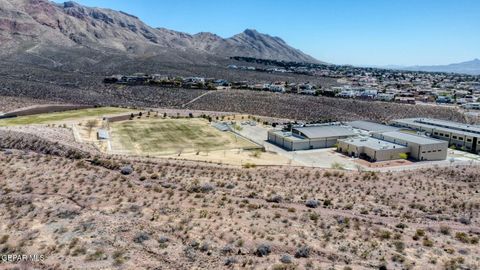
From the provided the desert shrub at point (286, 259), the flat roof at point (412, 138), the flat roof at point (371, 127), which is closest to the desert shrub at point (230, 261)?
the desert shrub at point (286, 259)

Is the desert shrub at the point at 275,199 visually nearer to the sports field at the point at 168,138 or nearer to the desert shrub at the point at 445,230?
the desert shrub at the point at 445,230

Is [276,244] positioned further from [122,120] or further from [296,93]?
[296,93]

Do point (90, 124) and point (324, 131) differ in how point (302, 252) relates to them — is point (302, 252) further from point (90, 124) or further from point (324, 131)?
point (90, 124)

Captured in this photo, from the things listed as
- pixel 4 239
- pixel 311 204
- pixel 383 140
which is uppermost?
pixel 4 239

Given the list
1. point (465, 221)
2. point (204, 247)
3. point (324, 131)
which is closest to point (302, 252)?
point (204, 247)

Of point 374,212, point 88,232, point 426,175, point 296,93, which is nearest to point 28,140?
point 88,232

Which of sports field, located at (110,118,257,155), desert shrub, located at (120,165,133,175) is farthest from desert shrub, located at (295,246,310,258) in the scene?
sports field, located at (110,118,257,155)

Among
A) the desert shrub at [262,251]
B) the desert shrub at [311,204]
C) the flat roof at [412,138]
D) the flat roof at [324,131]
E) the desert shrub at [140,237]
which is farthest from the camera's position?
the flat roof at [324,131]
